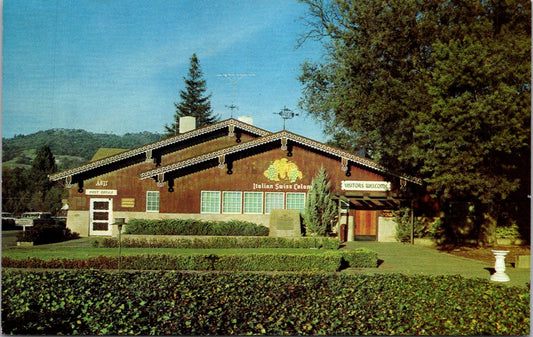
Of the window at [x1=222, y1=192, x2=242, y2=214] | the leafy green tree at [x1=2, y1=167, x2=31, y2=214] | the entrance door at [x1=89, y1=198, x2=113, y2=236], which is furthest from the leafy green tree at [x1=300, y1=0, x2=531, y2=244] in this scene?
the leafy green tree at [x1=2, y1=167, x2=31, y2=214]

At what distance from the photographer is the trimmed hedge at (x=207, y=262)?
52.3 ft

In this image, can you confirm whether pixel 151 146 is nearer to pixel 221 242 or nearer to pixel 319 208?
pixel 221 242

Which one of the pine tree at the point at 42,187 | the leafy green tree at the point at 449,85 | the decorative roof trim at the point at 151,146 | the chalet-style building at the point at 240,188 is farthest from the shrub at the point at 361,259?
the pine tree at the point at 42,187

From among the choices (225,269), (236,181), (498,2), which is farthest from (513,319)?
(236,181)

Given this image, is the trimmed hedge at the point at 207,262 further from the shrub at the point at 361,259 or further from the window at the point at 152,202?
the window at the point at 152,202

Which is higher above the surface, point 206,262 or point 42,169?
point 42,169

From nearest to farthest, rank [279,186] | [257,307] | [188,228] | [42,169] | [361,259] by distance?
[257,307] → [361,259] → [188,228] → [279,186] → [42,169]

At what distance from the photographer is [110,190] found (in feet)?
87.5

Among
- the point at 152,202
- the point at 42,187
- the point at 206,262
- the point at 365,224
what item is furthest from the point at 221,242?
the point at 42,187

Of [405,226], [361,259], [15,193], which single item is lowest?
[361,259]

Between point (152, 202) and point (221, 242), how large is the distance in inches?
269

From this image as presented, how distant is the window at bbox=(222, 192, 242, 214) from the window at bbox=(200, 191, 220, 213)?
1.38ft

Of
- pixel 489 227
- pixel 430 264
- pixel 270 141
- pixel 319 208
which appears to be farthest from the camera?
pixel 270 141

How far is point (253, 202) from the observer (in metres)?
26.5
